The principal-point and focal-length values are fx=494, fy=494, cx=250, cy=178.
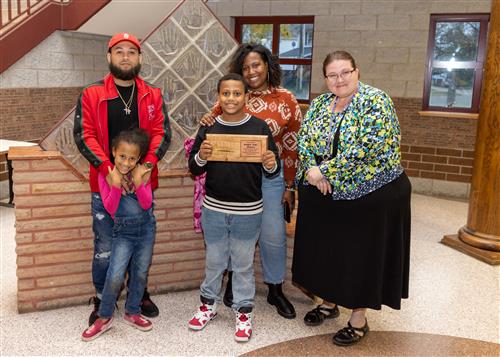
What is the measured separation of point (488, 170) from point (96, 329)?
11.1 ft

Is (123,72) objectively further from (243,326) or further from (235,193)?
(243,326)

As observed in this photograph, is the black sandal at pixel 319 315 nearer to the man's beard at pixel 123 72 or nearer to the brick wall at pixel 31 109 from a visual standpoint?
the man's beard at pixel 123 72

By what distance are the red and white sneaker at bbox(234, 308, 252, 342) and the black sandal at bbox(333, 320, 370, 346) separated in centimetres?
48

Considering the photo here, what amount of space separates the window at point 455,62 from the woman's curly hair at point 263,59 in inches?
167

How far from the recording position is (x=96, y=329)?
8.96ft

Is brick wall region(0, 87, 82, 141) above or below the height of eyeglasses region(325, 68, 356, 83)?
below

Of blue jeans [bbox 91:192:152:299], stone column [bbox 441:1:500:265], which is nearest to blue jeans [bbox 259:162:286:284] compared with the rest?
blue jeans [bbox 91:192:152:299]

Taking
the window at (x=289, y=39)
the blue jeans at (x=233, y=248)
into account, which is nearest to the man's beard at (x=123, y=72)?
the blue jeans at (x=233, y=248)

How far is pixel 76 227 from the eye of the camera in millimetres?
2992

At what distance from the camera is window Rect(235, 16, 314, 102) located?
7.24 metres


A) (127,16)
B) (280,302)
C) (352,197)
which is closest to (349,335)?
(280,302)

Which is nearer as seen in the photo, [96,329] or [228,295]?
[96,329]

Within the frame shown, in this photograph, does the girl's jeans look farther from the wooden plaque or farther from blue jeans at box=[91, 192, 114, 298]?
the wooden plaque

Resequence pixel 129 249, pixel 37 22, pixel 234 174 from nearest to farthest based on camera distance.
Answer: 1. pixel 234 174
2. pixel 129 249
3. pixel 37 22
